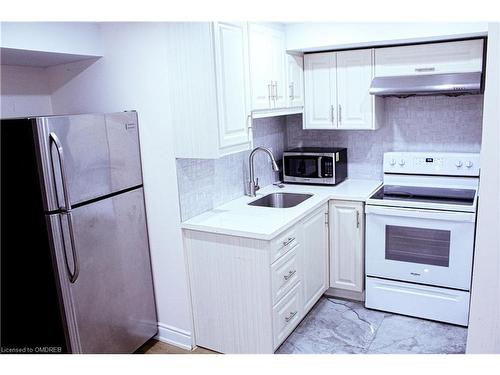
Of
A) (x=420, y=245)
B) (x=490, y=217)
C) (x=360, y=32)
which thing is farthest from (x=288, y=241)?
(x=490, y=217)

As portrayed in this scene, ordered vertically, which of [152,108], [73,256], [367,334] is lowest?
[367,334]

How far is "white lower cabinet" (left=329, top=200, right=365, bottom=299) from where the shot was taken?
307 cm

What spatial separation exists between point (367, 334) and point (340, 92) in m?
1.79

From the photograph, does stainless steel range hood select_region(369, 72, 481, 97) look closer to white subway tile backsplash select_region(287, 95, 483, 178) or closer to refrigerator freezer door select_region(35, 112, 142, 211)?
white subway tile backsplash select_region(287, 95, 483, 178)

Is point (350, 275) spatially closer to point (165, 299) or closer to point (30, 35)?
point (165, 299)

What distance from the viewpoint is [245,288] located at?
2.43 metres

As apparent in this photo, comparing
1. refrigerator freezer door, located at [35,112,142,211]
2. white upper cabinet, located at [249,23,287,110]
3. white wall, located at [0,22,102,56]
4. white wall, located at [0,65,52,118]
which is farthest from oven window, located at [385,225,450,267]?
white wall, located at [0,65,52,118]

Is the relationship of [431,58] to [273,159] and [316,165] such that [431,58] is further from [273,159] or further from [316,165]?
[273,159]

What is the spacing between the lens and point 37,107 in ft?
9.24

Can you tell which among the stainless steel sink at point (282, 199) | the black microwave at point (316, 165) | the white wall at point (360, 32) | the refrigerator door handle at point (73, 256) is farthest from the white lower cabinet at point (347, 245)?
the refrigerator door handle at point (73, 256)

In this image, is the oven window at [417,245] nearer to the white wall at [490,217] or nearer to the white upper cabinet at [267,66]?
the white upper cabinet at [267,66]

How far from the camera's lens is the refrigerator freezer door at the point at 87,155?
1.97 m

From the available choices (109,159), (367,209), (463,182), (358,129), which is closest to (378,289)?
(367,209)

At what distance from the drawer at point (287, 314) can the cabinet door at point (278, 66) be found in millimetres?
1304
